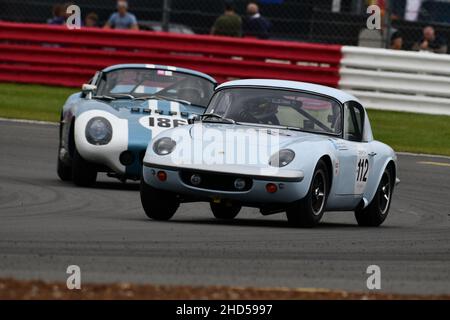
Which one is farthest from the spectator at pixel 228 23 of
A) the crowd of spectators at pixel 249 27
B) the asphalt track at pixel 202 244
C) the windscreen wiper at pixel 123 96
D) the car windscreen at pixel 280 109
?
the car windscreen at pixel 280 109

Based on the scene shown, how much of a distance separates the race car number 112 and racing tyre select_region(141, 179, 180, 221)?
2.45 meters

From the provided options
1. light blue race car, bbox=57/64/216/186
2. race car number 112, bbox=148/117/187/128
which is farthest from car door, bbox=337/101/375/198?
race car number 112, bbox=148/117/187/128

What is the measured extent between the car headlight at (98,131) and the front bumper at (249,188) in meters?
2.77

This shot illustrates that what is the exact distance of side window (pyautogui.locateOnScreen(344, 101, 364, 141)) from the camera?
10.8 m

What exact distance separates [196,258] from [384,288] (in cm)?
132

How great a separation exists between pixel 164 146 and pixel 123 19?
1345cm

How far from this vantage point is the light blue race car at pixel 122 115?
40.3 feet

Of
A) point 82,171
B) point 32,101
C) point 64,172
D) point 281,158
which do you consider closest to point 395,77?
point 32,101

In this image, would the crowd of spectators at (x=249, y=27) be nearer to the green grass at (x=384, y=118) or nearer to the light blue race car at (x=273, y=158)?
the green grass at (x=384, y=118)

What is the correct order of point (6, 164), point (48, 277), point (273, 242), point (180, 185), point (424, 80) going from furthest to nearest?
point (424, 80) → point (6, 164) → point (180, 185) → point (273, 242) → point (48, 277)

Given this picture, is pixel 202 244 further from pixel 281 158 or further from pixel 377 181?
pixel 377 181

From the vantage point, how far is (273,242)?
874 centimetres
